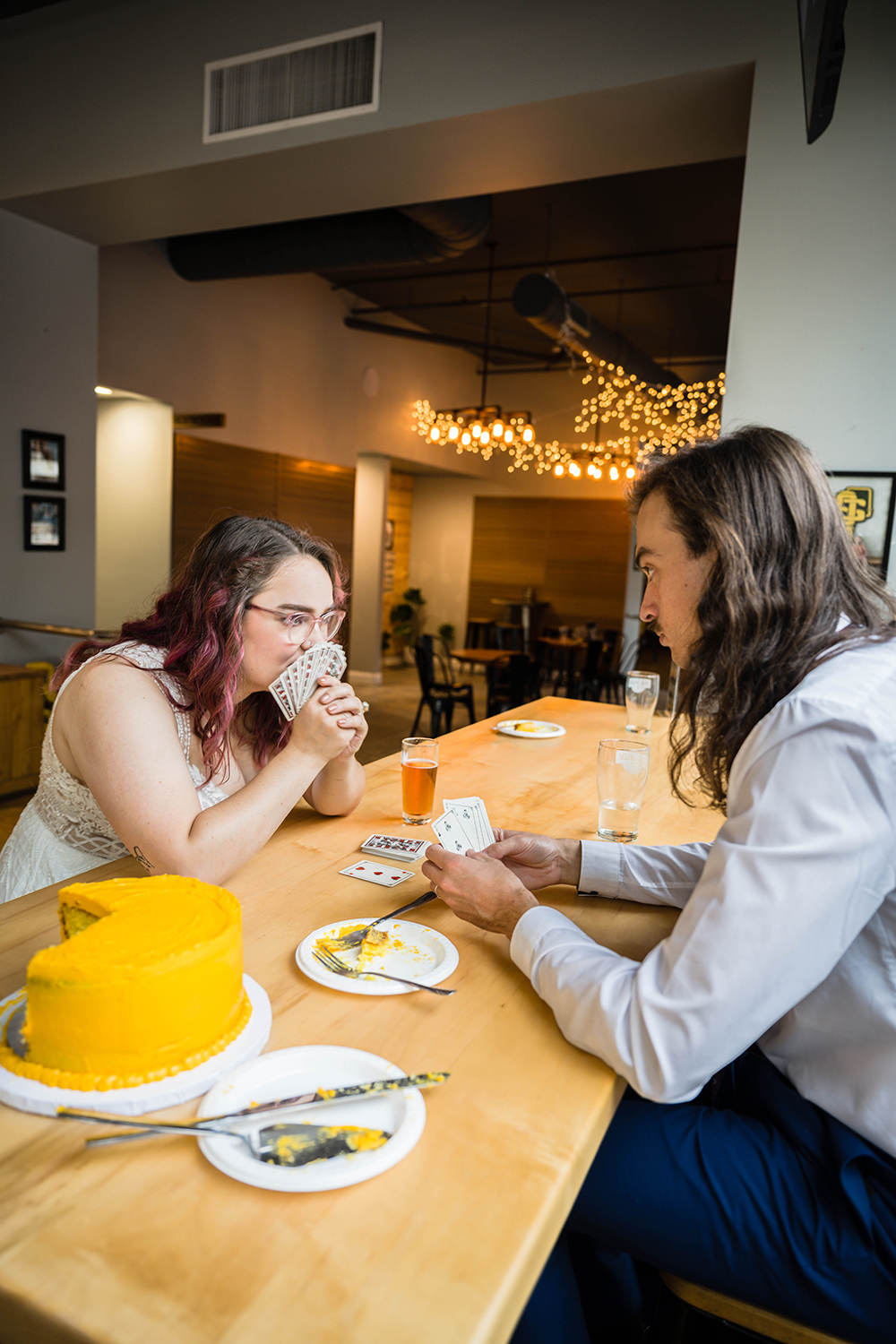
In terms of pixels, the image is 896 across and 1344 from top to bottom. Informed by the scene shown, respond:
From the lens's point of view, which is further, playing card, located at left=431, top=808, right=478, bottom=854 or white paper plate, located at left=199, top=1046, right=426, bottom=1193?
playing card, located at left=431, top=808, right=478, bottom=854

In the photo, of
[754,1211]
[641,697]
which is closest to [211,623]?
[754,1211]

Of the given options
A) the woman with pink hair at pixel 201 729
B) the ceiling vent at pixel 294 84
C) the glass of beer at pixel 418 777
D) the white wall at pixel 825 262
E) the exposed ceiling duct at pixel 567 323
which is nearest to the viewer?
the woman with pink hair at pixel 201 729

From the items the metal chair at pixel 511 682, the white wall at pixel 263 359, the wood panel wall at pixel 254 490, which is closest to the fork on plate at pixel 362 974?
the wood panel wall at pixel 254 490

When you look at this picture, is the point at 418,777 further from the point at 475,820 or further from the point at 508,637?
the point at 508,637

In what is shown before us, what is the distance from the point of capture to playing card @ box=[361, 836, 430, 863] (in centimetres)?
141

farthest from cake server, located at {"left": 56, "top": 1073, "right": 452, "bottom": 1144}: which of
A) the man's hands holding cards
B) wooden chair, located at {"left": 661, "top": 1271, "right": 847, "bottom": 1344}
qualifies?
wooden chair, located at {"left": 661, "top": 1271, "right": 847, "bottom": 1344}

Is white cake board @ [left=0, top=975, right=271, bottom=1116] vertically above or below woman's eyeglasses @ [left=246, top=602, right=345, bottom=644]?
below

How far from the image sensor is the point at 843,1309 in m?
0.95

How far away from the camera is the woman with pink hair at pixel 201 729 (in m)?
1.25

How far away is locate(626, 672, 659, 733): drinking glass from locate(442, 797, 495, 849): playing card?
142 centimetres

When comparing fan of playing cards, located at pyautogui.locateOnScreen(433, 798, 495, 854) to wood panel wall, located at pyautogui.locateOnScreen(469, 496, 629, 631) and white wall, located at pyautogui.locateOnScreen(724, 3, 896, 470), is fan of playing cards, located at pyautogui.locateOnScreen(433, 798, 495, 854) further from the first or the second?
wood panel wall, located at pyautogui.locateOnScreen(469, 496, 629, 631)

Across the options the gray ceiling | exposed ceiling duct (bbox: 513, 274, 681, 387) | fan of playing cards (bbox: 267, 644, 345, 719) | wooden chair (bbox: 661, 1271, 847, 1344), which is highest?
the gray ceiling

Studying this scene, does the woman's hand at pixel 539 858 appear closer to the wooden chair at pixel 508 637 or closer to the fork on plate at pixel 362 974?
the fork on plate at pixel 362 974

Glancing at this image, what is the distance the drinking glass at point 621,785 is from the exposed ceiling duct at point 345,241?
13.9 feet
